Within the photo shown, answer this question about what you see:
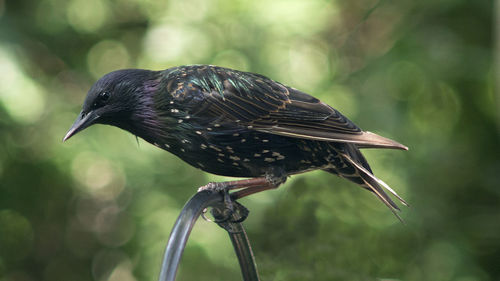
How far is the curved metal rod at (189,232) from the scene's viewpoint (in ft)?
5.39

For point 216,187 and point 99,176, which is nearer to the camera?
point 216,187

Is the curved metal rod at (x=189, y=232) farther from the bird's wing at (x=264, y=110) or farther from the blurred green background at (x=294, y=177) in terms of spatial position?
the blurred green background at (x=294, y=177)

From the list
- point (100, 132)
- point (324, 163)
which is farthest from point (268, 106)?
point (100, 132)

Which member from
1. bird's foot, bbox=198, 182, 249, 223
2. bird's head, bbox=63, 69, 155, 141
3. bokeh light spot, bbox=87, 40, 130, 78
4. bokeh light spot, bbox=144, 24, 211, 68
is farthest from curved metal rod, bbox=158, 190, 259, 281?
bokeh light spot, bbox=87, 40, 130, 78

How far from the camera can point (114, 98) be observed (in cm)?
202

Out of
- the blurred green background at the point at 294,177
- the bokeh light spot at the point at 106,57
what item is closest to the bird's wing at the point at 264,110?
the blurred green background at the point at 294,177

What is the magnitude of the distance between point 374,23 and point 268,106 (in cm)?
227

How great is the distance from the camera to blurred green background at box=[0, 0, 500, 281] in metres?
3.29

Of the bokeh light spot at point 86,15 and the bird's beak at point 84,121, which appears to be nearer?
the bird's beak at point 84,121

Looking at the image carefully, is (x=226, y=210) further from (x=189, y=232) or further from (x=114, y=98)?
(x=114, y=98)

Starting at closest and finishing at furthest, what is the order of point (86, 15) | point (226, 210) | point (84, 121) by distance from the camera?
point (84, 121)
point (226, 210)
point (86, 15)

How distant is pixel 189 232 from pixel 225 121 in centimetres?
47

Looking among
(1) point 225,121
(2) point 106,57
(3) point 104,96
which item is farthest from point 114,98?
(2) point 106,57

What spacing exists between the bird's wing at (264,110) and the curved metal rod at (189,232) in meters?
0.29
